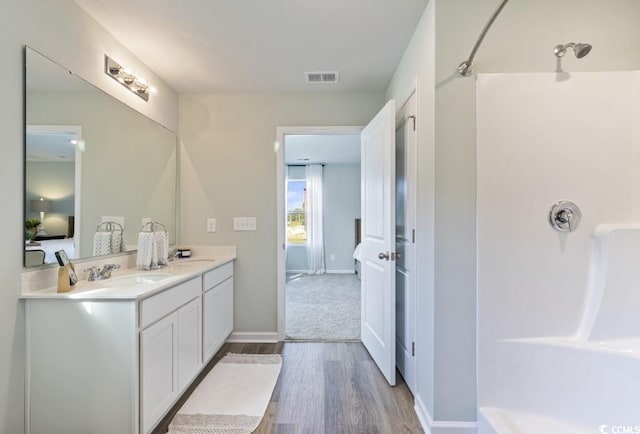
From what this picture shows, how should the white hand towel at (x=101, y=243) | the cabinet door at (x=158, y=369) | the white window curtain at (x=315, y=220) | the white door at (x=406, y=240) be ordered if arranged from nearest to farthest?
the cabinet door at (x=158, y=369) → the white hand towel at (x=101, y=243) → the white door at (x=406, y=240) → the white window curtain at (x=315, y=220)

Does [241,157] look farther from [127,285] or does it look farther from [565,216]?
[565,216]

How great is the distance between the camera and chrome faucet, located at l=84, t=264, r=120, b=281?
192 cm

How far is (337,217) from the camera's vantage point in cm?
701

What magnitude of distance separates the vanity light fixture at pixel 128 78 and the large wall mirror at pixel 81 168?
0.16 m

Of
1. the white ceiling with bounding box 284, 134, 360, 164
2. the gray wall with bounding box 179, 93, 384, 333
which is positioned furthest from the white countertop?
the white ceiling with bounding box 284, 134, 360, 164

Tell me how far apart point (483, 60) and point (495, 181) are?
674mm

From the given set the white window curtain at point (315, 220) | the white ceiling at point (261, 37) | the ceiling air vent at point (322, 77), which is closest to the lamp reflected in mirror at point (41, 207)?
the white ceiling at point (261, 37)

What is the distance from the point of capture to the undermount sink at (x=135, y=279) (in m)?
1.89

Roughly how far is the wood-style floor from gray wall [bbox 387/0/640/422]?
380 millimetres

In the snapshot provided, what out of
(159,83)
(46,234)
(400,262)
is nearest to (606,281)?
(400,262)

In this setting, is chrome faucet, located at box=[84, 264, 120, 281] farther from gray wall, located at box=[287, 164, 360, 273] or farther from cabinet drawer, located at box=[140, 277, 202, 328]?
gray wall, located at box=[287, 164, 360, 273]

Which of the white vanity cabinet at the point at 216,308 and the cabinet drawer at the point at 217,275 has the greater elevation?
the cabinet drawer at the point at 217,275

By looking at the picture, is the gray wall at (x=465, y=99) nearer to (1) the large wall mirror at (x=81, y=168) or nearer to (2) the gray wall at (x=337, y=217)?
(1) the large wall mirror at (x=81, y=168)
